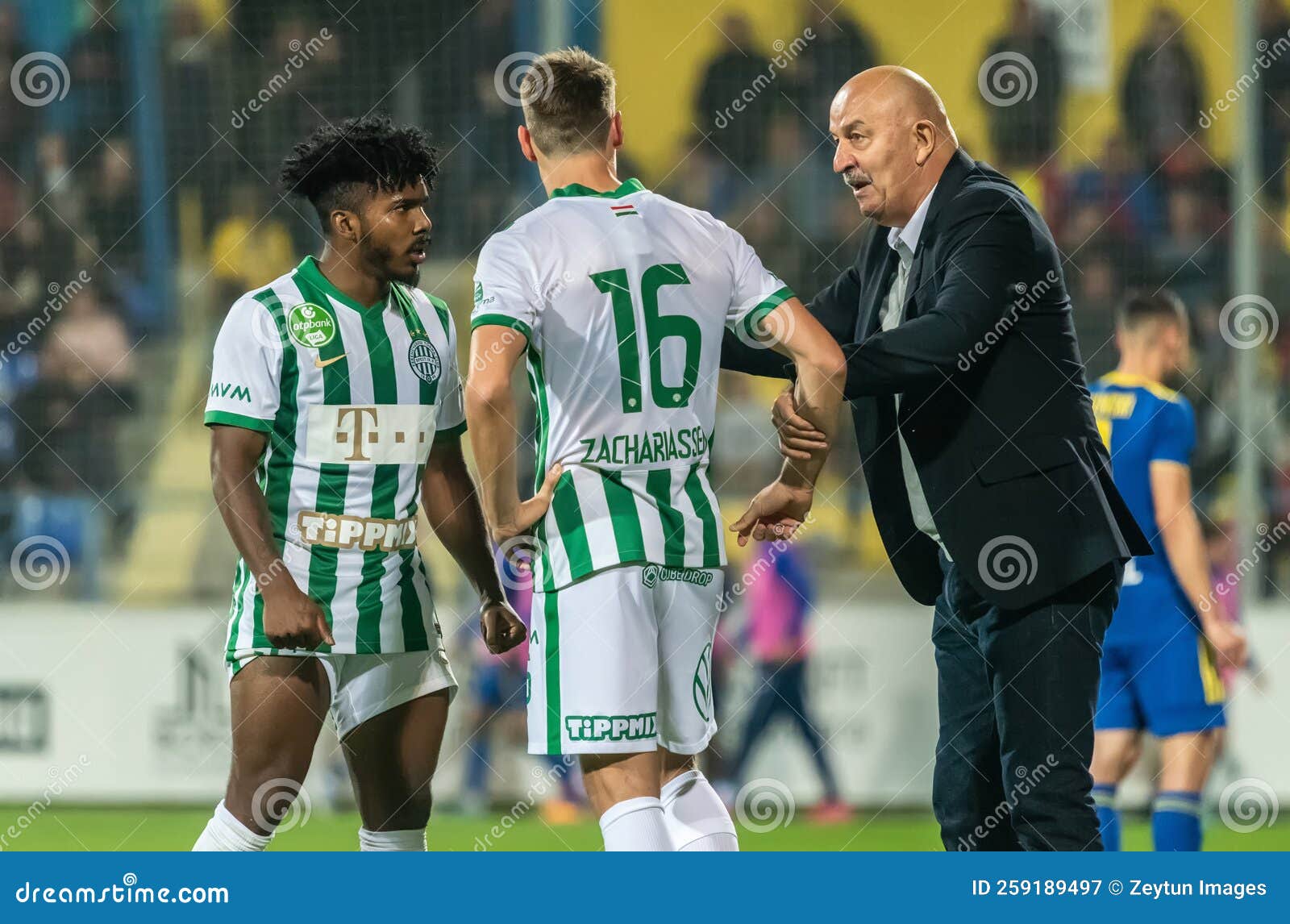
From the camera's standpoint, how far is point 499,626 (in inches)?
138

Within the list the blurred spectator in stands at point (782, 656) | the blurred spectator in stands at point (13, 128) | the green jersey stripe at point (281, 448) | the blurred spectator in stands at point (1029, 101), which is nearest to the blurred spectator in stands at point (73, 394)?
the blurred spectator in stands at point (13, 128)

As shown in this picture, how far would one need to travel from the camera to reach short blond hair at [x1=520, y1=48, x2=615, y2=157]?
3139 millimetres

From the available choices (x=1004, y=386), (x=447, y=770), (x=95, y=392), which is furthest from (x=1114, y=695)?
(x=95, y=392)

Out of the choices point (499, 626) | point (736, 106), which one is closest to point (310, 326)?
point (499, 626)

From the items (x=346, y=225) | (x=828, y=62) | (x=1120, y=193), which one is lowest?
(x=346, y=225)

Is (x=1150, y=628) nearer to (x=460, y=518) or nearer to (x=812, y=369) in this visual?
(x=812, y=369)

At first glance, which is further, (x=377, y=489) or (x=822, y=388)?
(x=377, y=489)

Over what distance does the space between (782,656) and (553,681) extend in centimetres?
448

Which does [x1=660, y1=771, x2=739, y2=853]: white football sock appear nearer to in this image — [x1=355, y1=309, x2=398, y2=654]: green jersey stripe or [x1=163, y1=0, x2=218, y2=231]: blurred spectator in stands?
[x1=355, y1=309, x2=398, y2=654]: green jersey stripe

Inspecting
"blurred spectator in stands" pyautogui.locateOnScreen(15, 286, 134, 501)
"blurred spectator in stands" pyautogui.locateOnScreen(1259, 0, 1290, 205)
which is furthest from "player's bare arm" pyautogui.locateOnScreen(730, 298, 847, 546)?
"blurred spectator in stands" pyautogui.locateOnScreen(15, 286, 134, 501)

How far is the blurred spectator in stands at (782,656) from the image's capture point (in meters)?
7.41

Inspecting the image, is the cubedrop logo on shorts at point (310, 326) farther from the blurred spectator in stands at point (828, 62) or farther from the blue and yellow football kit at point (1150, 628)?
the blurred spectator in stands at point (828, 62)

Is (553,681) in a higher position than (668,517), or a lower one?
lower

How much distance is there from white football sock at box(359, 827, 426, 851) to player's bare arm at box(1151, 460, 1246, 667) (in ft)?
8.86
